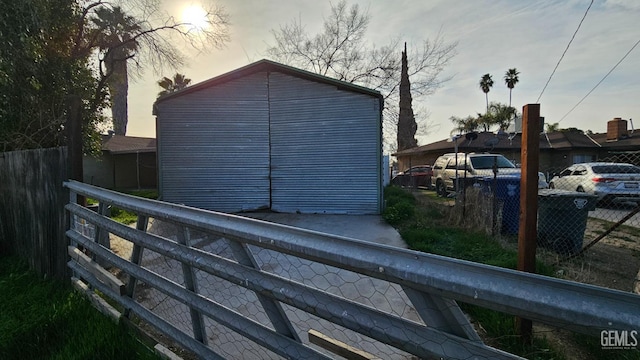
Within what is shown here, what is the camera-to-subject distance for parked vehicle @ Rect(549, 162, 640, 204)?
8969 millimetres

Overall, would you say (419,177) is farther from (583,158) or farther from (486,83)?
(486,83)

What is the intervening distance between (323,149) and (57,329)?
6.86m

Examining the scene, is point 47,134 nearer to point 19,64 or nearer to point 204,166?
point 19,64

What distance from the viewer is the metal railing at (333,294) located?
95 cm

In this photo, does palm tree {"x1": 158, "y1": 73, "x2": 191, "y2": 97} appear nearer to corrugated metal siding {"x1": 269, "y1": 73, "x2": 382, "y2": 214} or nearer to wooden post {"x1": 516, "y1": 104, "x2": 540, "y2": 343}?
corrugated metal siding {"x1": 269, "y1": 73, "x2": 382, "y2": 214}

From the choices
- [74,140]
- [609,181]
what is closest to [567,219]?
[609,181]

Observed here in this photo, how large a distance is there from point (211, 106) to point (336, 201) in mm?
4549

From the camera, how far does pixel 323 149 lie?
28.9 feet

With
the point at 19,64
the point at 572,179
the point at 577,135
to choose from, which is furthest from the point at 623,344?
the point at 577,135

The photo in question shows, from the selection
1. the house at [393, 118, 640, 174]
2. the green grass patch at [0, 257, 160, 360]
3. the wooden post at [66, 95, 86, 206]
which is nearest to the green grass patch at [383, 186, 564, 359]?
the green grass patch at [0, 257, 160, 360]

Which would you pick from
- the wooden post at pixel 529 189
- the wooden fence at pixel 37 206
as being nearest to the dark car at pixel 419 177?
the wooden post at pixel 529 189

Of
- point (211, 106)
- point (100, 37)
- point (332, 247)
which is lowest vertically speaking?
point (332, 247)

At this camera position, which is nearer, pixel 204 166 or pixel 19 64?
pixel 19 64

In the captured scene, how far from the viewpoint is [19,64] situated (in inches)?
244
